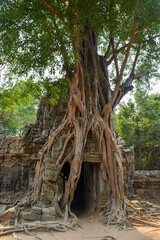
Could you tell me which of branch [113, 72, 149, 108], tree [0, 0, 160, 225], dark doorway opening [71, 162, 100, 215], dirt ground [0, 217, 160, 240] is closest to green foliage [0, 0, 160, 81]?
tree [0, 0, 160, 225]

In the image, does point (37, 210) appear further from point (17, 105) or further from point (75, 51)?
point (17, 105)

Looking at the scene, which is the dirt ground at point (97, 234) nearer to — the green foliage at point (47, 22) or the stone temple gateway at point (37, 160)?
the stone temple gateway at point (37, 160)

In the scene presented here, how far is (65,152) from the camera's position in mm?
6031

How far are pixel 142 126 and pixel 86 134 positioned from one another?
775 cm

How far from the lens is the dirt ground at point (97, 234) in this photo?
386cm

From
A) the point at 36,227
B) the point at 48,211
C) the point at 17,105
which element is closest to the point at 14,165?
the point at 17,105

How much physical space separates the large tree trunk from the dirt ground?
0.55 metres

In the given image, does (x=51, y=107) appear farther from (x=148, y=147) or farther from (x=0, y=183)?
(x=148, y=147)

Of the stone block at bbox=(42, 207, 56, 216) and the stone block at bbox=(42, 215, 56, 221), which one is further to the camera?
the stone block at bbox=(42, 207, 56, 216)

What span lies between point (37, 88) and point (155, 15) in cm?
455

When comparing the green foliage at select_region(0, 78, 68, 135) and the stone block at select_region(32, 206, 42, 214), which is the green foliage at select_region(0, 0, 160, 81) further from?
the stone block at select_region(32, 206, 42, 214)

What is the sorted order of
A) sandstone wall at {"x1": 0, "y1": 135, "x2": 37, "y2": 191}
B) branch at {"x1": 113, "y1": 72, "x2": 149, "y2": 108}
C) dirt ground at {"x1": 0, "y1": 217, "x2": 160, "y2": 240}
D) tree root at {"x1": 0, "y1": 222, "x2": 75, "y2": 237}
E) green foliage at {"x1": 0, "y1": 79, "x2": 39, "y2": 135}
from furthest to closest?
sandstone wall at {"x1": 0, "y1": 135, "x2": 37, "y2": 191} < branch at {"x1": 113, "y1": 72, "x2": 149, "y2": 108} < green foliage at {"x1": 0, "y1": 79, "x2": 39, "y2": 135} < tree root at {"x1": 0, "y1": 222, "x2": 75, "y2": 237} < dirt ground at {"x1": 0, "y1": 217, "x2": 160, "y2": 240}

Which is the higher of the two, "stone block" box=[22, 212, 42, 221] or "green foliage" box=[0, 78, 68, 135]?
"green foliage" box=[0, 78, 68, 135]

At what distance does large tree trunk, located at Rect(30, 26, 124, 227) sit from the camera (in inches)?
219
